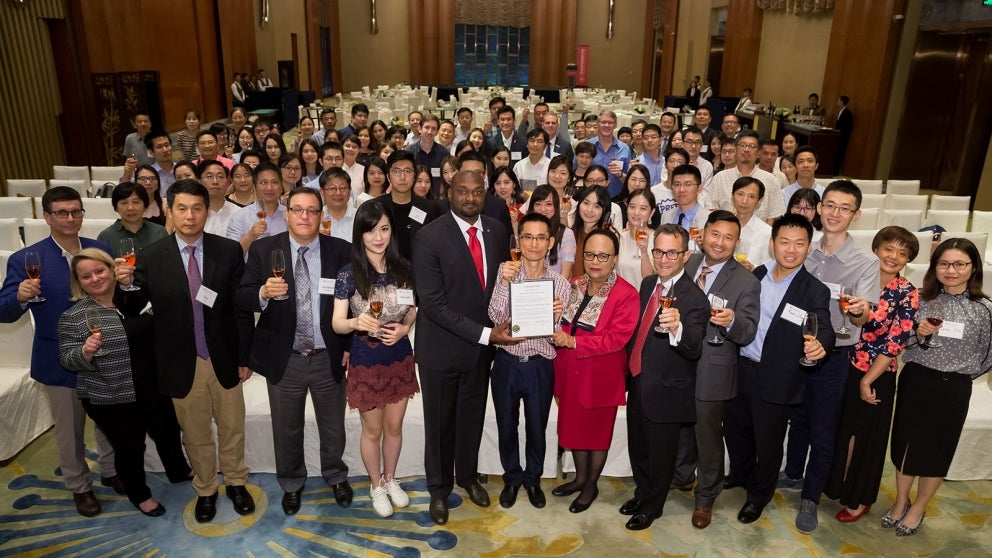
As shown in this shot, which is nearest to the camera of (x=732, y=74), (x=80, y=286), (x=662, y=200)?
(x=80, y=286)

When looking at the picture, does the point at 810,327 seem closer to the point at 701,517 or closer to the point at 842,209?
the point at 842,209

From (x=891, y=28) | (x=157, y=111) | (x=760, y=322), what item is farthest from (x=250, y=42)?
(x=760, y=322)

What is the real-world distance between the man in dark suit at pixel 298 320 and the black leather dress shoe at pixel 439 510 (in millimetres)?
740

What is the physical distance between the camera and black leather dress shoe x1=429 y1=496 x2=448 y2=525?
3561mm

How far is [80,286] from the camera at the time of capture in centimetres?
315

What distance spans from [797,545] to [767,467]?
1.42ft

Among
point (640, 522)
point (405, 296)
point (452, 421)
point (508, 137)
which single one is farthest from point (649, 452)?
point (508, 137)

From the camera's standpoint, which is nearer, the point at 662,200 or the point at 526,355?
the point at 526,355

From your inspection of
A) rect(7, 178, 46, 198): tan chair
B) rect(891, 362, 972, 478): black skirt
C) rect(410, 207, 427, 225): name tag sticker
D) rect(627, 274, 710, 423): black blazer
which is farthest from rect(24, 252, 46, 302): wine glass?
rect(7, 178, 46, 198): tan chair

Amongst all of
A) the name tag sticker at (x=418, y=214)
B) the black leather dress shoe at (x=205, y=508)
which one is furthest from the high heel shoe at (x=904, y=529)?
the black leather dress shoe at (x=205, y=508)

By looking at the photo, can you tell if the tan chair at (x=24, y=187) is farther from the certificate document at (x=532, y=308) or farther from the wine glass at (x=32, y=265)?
the certificate document at (x=532, y=308)

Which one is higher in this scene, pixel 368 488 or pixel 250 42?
pixel 250 42

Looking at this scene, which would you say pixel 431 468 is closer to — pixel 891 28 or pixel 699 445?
pixel 699 445

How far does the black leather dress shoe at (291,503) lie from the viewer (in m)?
3.63
